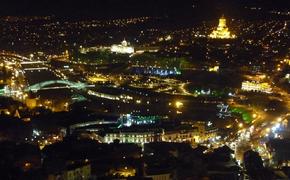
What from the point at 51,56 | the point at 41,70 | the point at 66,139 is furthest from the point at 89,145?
the point at 51,56

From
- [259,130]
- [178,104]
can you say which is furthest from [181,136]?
[178,104]

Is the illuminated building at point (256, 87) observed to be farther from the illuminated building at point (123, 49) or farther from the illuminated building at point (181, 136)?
the illuminated building at point (123, 49)

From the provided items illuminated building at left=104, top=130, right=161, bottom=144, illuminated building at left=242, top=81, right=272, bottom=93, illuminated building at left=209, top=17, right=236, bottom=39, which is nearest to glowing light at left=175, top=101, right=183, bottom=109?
illuminated building at left=104, top=130, right=161, bottom=144

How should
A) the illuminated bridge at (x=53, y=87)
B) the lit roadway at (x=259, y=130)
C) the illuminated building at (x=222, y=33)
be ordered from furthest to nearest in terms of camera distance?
the illuminated building at (x=222, y=33) → the illuminated bridge at (x=53, y=87) → the lit roadway at (x=259, y=130)

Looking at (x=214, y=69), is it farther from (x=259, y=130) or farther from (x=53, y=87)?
(x=259, y=130)

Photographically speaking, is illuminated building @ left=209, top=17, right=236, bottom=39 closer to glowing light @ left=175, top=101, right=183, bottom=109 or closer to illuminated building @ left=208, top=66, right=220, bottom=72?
illuminated building @ left=208, top=66, right=220, bottom=72

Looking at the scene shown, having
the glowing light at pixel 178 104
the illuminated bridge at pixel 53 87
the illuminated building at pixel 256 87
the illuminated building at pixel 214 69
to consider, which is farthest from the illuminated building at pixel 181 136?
the illuminated building at pixel 214 69

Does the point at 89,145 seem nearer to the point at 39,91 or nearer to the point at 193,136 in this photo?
the point at 193,136

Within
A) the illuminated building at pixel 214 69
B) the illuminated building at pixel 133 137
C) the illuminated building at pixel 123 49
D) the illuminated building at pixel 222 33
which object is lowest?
the illuminated building at pixel 133 137

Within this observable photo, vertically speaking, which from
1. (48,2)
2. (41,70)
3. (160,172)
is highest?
(48,2)
